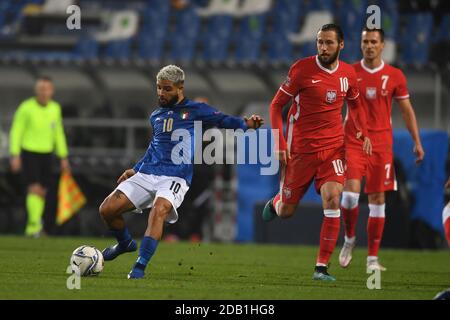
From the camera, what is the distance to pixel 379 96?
1146 cm

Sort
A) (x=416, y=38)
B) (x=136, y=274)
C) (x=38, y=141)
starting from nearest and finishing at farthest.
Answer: (x=136, y=274), (x=38, y=141), (x=416, y=38)

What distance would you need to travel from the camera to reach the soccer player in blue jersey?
9.48 metres

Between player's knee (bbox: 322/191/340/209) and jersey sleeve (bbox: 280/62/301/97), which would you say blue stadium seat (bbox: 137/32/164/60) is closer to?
jersey sleeve (bbox: 280/62/301/97)

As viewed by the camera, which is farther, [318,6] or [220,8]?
[220,8]

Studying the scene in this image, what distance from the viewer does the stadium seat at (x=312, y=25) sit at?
2142 cm

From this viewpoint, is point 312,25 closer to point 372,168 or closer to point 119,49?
point 119,49

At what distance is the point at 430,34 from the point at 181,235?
6.38m

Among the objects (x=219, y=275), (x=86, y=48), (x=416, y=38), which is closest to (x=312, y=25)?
(x=416, y=38)

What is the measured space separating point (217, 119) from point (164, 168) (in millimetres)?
618

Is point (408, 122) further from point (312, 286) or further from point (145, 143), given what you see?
point (145, 143)

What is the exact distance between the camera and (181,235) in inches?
703

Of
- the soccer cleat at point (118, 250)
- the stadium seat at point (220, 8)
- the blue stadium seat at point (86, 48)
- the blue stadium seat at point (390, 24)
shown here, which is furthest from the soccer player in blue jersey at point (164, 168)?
the stadium seat at point (220, 8)
